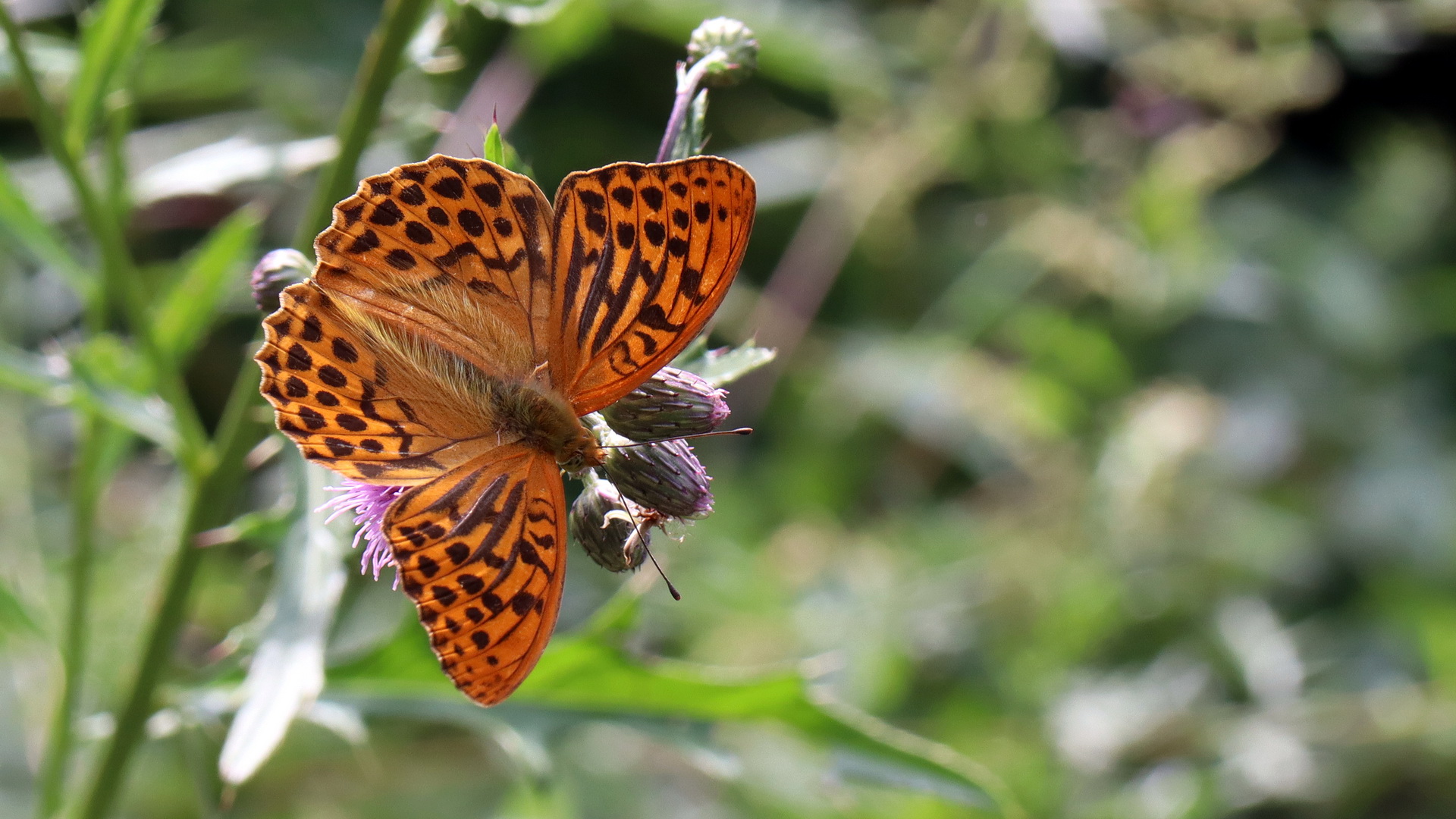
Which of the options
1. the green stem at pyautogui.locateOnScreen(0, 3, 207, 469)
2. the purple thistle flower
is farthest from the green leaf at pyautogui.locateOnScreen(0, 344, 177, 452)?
the purple thistle flower

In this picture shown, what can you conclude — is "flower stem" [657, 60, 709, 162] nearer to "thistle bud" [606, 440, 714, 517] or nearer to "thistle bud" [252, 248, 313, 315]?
"thistle bud" [606, 440, 714, 517]

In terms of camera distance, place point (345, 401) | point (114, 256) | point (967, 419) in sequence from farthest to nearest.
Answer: point (967, 419)
point (114, 256)
point (345, 401)

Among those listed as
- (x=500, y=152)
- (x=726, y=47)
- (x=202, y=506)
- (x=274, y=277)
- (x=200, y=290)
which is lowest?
(x=202, y=506)

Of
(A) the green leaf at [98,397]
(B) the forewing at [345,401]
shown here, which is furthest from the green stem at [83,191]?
(B) the forewing at [345,401]

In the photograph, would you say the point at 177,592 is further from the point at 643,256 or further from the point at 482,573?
the point at 643,256

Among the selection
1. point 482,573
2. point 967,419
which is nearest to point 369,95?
point 482,573

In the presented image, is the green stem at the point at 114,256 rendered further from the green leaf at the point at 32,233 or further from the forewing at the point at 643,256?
the forewing at the point at 643,256
